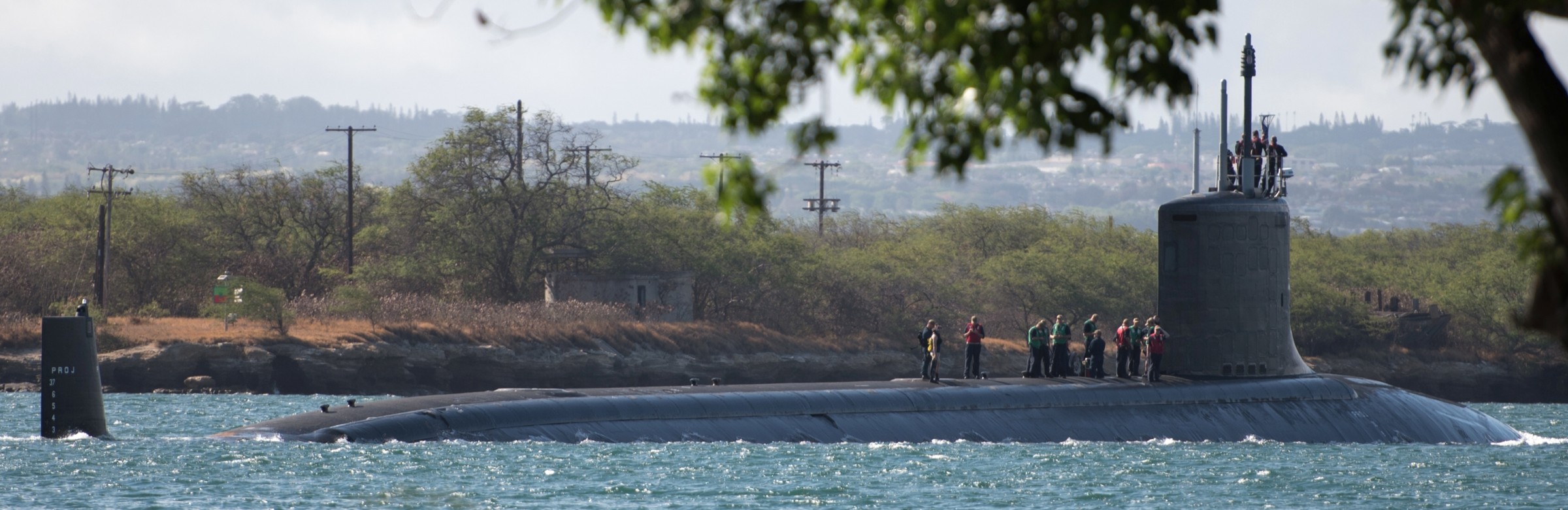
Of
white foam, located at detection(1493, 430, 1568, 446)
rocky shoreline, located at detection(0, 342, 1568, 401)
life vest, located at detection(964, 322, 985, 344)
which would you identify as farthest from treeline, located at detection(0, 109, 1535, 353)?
life vest, located at detection(964, 322, 985, 344)

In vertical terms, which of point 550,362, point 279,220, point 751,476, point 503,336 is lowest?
point 550,362

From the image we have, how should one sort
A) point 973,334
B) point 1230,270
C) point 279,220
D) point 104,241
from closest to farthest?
point 1230,270, point 973,334, point 104,241, point 279,220

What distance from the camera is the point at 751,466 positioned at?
63.2 ft

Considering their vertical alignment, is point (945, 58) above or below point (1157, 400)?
above

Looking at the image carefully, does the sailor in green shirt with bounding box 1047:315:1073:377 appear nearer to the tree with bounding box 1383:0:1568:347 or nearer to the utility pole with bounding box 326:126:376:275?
the tree with bounding box 1383:0:1568:347

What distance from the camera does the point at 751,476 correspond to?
60.8 feet

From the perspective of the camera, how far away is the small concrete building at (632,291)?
55.7 meters

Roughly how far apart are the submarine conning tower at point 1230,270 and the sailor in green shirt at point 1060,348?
1730 millimetres

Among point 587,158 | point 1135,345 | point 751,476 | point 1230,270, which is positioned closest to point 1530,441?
point 1135,345

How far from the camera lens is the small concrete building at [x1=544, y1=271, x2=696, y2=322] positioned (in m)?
Result: 55.7

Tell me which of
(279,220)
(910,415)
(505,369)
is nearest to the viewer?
(910,415)

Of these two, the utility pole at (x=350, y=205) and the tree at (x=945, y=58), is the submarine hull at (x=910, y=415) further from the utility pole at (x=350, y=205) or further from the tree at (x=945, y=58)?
the utility pole at (x=350, y=205)

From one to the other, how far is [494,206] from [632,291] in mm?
5425

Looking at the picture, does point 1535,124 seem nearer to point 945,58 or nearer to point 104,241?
point 945,58
